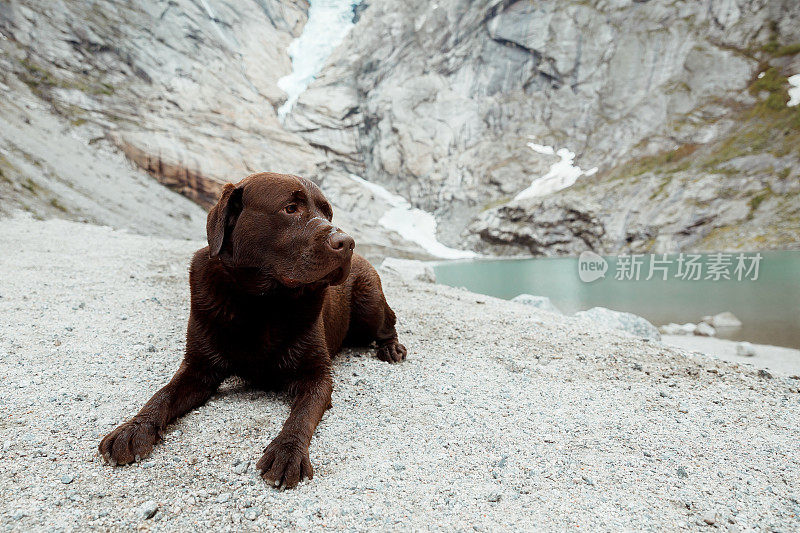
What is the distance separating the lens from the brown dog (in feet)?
8.70

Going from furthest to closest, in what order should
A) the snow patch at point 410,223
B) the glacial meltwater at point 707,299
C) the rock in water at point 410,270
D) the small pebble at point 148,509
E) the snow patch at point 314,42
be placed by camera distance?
the snow patch at point 314,42 < the snow patch at point 410,223 < the rock in water at point 410,270 < the glacial meltwater at point 707,299 < the small pebble at point 148,509

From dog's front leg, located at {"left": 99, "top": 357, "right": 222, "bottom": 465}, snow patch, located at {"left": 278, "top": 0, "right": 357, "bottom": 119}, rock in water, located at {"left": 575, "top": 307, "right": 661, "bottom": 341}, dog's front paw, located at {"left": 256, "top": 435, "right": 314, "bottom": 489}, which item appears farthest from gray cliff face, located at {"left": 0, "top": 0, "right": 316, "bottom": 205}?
dog's front paw, located at {"left": 256, "top": 435, "right": 314, "bottom": 489}

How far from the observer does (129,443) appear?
8.38ft

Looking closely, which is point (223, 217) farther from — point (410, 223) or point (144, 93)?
point (410, 223)

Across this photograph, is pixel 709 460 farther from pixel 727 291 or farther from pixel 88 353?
pixel 727 291

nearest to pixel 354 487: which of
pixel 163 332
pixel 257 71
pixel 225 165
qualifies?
pixel 163 332

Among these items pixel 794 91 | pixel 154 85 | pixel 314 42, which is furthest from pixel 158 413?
pixel 314 42

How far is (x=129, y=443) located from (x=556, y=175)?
330 ft

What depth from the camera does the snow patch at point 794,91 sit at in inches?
2763

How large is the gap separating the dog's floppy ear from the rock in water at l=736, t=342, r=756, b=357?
464 inches

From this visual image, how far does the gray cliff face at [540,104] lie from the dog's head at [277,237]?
259 ft

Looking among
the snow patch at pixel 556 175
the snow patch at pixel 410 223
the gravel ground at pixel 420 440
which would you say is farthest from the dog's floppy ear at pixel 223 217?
the snow patch at pixel 556 175

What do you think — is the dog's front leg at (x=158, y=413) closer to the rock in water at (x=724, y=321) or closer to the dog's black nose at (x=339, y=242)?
the dog's black nose at (x=339, y=242)

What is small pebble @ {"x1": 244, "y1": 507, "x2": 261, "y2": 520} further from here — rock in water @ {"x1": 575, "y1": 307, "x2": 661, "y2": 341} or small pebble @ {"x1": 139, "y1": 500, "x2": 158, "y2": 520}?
rock in water @ {"x1": 575, "y1": 307, "x2": 661, "y2": 341}
